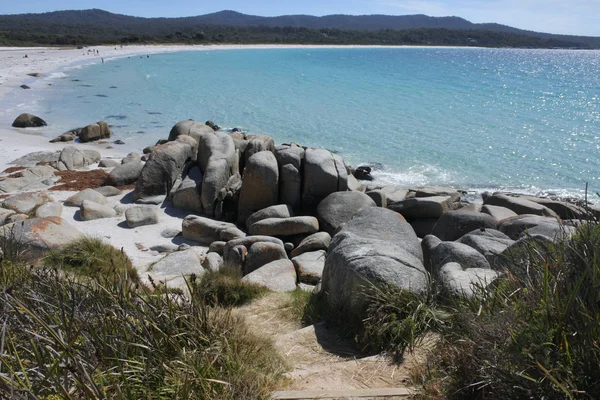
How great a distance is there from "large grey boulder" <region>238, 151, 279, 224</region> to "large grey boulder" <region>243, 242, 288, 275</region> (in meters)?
3.16

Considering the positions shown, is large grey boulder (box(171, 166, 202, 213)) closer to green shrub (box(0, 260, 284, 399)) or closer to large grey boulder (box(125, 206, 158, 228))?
large grey boulder (box(125, 206, 158, 228))

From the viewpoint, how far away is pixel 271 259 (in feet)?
31.5

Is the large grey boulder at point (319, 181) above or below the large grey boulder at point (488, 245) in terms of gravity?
below

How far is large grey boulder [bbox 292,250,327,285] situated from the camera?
8898 millimetres

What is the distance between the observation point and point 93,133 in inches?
896

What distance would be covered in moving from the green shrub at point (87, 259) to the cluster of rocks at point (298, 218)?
0.86 m

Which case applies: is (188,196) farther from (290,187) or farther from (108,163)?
(108,163)

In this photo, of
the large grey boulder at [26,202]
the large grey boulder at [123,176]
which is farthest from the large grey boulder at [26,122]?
the large grey boulder at [26,202]

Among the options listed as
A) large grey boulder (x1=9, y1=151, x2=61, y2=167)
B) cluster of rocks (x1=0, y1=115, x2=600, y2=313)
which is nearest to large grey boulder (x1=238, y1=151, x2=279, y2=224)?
cluster of rocks (x1=0, y1=115, x2=600, y2=313)

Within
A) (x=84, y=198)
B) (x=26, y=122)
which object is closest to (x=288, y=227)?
(x=84, y=198)

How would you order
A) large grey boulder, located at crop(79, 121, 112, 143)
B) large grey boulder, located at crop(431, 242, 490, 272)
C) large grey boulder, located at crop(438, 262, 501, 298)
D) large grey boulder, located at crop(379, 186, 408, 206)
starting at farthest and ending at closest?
large grey boulder, located at crop(79, 121, 112, 143)
large grey boulder, located at crop(379, 186, 408, 206)
large grey boulder, located at crop(431, 242, 490, 272)
large grey boulder, located at crop(438, 262, 501, 298)

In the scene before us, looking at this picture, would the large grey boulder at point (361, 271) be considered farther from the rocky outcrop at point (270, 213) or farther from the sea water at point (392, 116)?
the sea water at point (392, 116)

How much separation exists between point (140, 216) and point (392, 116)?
2113cm

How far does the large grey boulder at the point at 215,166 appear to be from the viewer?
12.9 m
